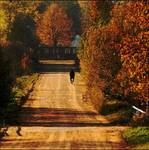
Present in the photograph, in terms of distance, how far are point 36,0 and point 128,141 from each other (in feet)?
348

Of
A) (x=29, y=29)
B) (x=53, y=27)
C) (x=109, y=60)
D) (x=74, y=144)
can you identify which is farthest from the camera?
(x=53, y=27)

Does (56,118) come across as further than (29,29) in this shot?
No

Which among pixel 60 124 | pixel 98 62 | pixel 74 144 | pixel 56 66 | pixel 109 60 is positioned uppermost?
pixel 109 60

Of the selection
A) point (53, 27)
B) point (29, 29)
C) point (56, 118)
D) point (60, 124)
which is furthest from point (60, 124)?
point (53, 27)

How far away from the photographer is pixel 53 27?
12456 cm

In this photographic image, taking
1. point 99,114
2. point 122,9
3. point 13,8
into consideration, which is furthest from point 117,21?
point 13,8

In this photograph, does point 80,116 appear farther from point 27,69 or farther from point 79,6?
point 79,6

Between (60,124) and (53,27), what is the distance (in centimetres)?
8786

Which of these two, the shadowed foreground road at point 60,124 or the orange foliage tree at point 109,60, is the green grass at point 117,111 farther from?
the orange foliage tree at point 109,60

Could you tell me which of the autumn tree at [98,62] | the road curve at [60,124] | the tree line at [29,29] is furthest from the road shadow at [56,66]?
the autumn tree at [98,62]

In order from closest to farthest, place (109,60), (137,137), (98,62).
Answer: (137,137) → (109,60) → (98,62)

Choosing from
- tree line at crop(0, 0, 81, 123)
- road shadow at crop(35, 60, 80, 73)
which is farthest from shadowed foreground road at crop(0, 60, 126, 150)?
road shadow at crop(35, 60, 80, 73)

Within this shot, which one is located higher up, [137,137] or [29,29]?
[29,29]

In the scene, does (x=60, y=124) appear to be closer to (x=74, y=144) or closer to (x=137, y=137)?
(x=137, y=137)
